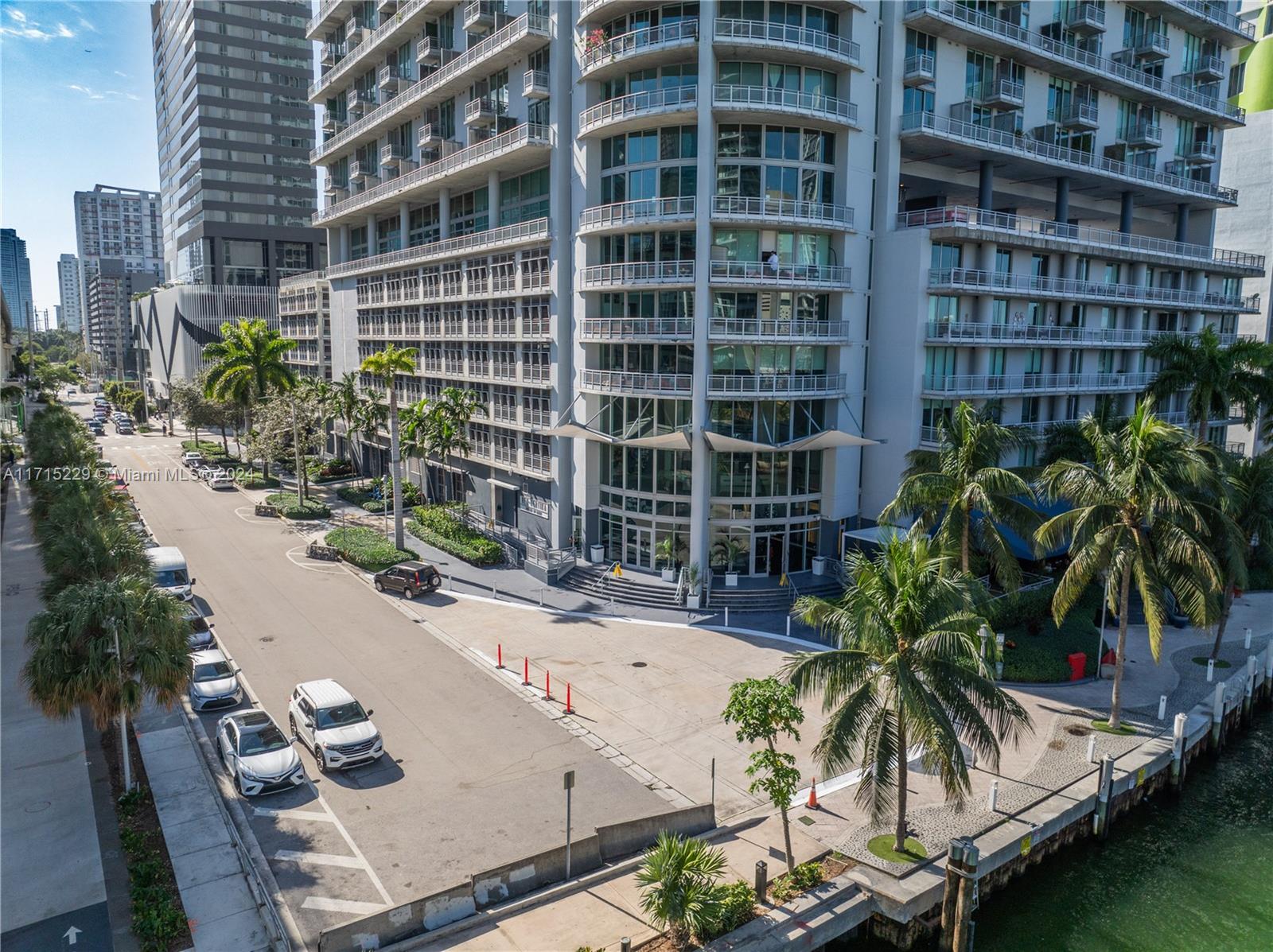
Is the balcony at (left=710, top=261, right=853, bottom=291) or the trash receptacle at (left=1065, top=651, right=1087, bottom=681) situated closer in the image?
the trash receptacle at (left=1065, top=651, right=1087, bottom=681)

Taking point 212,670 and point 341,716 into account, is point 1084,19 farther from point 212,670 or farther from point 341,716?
point 212,670

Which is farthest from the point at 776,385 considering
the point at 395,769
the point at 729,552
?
the point at 395,769

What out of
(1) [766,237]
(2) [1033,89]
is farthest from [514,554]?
(2) [1033,89]

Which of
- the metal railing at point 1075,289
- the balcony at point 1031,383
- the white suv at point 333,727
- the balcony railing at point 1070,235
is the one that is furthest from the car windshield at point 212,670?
the balcony railing at point 1070,235

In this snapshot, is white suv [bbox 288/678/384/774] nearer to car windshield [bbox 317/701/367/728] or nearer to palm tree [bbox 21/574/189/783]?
car windshield [bbox 317/701/367/728]

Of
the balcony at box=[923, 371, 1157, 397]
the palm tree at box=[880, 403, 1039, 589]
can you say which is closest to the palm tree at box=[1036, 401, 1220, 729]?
the palm tree at box=[880, 403, 1039, 589]
